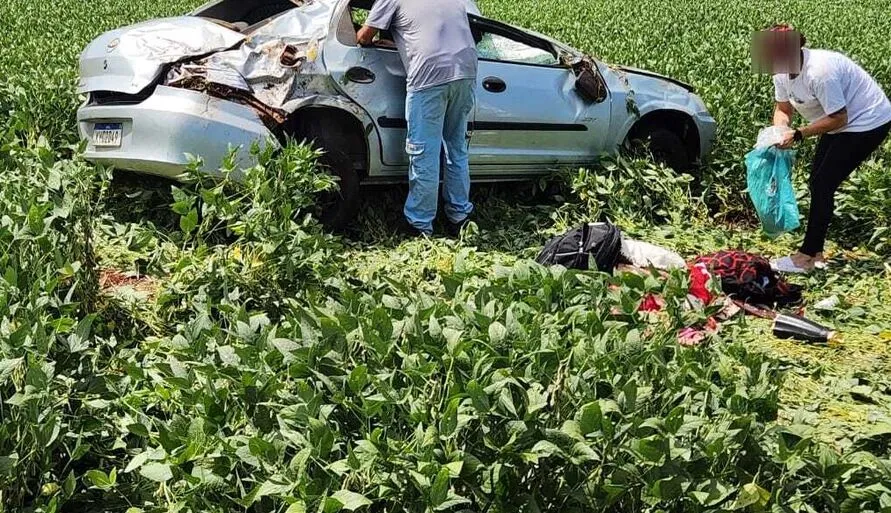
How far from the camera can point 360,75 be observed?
604cm

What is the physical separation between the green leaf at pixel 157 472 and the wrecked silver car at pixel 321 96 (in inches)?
120

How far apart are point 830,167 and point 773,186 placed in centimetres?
36

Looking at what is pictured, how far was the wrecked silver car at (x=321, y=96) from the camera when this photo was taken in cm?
565

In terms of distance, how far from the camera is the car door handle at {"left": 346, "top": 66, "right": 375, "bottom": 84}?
597 cm

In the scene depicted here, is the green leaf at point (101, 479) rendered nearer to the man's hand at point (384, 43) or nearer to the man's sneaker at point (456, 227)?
the man's sneaker at point (456, 227)

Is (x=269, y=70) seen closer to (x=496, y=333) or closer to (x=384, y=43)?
(x=384, y=43)

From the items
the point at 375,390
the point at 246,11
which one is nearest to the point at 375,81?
the point at 246,11

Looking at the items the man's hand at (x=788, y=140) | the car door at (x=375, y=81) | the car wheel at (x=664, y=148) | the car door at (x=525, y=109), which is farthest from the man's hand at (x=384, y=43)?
the man's hand at (x=788, y=140)

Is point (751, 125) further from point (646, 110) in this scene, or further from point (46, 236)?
point (46, 236)

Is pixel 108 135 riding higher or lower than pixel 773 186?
lower

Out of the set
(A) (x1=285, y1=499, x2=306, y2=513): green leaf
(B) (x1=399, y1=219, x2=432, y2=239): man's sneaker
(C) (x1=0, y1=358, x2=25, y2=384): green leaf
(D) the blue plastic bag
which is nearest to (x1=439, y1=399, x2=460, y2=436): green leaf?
(A) (x1=285, y1=499, x2=306, y2=513): green leaf

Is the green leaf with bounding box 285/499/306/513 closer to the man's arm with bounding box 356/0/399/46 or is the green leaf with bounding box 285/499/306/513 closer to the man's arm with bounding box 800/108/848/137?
the man's arm with bounding box 356/0/399/46

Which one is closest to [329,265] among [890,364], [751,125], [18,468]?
[18,468]

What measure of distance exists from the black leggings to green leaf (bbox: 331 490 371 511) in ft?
14.9
